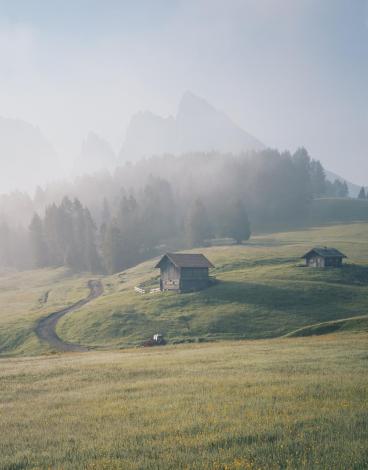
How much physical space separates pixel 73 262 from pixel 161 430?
13582cm

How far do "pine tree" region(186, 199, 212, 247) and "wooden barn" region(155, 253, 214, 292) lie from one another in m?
60.6

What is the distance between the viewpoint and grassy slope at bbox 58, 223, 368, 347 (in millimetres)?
64125

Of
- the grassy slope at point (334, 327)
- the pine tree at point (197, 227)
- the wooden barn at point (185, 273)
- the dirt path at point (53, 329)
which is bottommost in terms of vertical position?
the dirt path at point (53, 329)

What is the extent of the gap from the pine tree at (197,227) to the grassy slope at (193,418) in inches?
4824

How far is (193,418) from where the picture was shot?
1605cm

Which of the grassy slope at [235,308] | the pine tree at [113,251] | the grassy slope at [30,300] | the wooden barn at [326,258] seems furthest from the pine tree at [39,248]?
the wooden barn at [326,258]

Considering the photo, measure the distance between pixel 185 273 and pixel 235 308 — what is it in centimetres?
1713

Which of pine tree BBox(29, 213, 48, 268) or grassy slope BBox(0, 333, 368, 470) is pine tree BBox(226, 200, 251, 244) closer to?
pine tree BBox(29, 213, 48, 268)

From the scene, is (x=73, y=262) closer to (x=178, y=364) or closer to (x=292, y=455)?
(x=178, y=364)

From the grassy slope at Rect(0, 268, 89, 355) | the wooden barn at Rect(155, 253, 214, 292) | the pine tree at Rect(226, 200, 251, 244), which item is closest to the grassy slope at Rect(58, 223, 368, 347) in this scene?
the wooden barn at Rect(155, 253, 214, 292)

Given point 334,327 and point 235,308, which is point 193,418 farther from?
point 235,308

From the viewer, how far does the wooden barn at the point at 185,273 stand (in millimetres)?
85062

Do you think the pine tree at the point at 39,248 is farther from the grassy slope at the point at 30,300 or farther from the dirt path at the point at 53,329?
the dirt path at the point at 53,329

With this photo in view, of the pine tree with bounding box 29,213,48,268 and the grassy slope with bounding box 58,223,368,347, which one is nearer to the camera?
the grassy slope with bounding box 58,223,368,347
